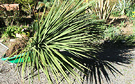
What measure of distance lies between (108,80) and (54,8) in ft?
6.08

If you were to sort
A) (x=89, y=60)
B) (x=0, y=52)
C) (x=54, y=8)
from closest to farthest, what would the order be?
1. (x=54, y=8)
2. (x=89, y=60)
3. (x=0, y=52)

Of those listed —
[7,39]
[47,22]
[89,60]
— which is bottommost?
[89,60]

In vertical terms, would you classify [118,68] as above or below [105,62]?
below

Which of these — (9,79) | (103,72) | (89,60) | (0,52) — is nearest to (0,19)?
(0,52)

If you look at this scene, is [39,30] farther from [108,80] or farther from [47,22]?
[108,80]

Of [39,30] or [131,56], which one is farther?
[131,56]

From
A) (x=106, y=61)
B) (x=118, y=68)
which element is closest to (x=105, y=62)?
(x=106, y=61)

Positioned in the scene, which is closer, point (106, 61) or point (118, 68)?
point (118, 68)

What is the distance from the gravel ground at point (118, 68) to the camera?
2475mm

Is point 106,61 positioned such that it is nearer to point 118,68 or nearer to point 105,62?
point 105,62

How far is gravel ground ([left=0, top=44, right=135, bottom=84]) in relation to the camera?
97.4 inches

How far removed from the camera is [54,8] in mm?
2619

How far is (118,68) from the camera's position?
2.87m

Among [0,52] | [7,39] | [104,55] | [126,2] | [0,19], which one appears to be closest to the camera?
[104,55]
